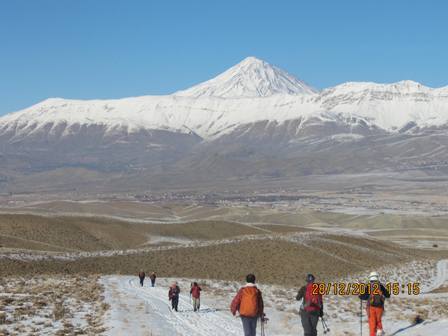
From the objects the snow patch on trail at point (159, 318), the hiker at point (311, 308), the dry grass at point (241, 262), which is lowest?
the dry grass at point (241, 262)

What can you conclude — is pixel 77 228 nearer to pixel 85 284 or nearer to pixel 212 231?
pixel 212 231

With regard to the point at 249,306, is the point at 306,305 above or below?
below

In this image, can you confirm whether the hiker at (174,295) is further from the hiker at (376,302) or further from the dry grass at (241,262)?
the dry grass at (241,262)

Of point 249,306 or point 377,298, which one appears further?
point 377,298

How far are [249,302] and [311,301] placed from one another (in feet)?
6.42

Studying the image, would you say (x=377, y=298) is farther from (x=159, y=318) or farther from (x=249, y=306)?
(x=159, y=318)

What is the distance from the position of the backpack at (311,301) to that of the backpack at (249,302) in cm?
164

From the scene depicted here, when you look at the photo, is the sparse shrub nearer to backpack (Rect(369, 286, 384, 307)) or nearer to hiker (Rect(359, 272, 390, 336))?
hiker (Rect(359, 272, 390, 336))

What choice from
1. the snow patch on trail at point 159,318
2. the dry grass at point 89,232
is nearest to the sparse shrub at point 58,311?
Answer: the snow patch on trail at point 159,318

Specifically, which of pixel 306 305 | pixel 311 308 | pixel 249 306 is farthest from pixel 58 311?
pixel 311 308

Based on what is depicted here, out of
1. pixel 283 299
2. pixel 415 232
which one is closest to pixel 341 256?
Answer: pixel 283 299

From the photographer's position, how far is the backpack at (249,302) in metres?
18.7

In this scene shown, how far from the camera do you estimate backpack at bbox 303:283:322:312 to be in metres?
19.5

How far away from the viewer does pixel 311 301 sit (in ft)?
64.1
